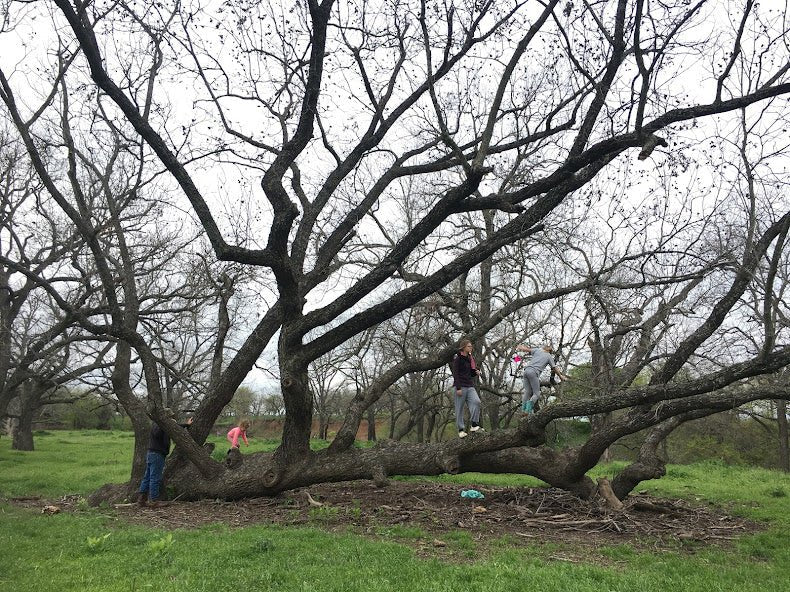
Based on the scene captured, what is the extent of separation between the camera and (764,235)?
7930mm

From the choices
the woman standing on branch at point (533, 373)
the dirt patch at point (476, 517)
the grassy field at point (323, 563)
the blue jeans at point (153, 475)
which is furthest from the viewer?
the blue jeans at point (153, 475)

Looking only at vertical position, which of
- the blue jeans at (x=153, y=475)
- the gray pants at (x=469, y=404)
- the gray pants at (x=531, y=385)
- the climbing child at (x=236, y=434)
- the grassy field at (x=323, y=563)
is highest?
the gray pants at (x=531, y=385)

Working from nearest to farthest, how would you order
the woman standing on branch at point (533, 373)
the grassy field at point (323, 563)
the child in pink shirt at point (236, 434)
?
the grassy field at point (323, 563), the woman standing on branch at point (533, 373), the child in pink shirt at point (236, 434)

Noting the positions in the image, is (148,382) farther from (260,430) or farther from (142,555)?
(260,430)

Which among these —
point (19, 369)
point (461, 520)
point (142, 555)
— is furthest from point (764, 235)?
point (19, 369)

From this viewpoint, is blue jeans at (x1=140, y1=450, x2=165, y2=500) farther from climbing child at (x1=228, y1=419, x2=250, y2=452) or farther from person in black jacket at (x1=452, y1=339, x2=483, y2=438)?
person in black jacket at (x1=452, y1=339, x2=483, y2=438)

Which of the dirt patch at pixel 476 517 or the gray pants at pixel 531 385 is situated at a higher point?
the gray pants at pixel 531 385

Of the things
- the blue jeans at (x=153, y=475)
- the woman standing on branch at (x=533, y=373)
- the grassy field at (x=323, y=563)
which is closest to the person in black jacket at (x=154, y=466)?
the blue jeans at (x=153, y=475)

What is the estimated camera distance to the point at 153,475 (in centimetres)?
1054

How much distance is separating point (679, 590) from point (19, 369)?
16.6m

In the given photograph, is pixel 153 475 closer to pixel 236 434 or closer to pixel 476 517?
pixel 236 434

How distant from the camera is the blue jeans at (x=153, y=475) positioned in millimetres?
10516

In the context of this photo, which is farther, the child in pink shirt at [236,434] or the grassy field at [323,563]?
the child in pink shirt at [236,434]

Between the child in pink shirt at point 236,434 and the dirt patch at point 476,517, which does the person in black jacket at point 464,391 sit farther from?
the child in pink shirt at point 236,434
